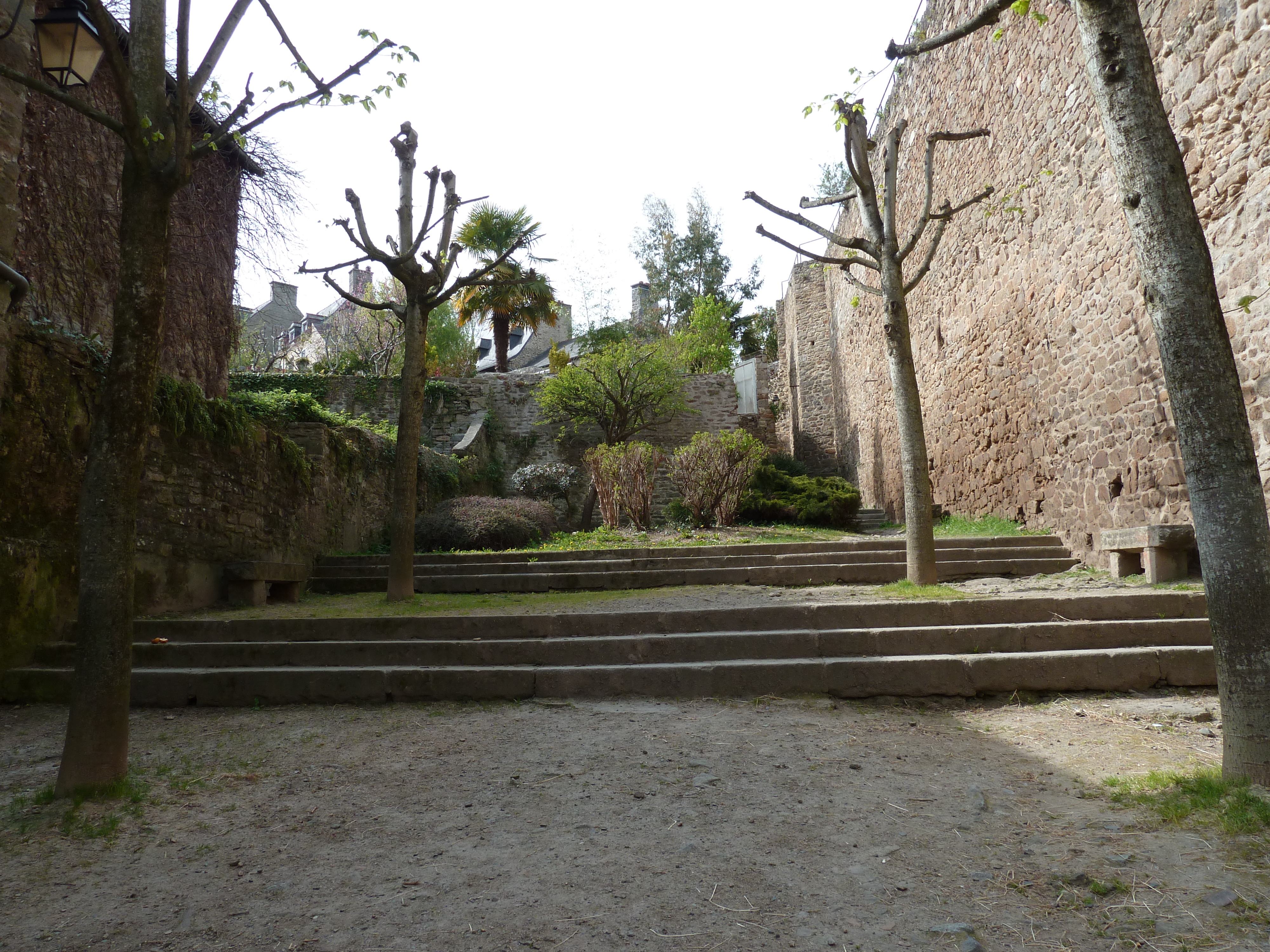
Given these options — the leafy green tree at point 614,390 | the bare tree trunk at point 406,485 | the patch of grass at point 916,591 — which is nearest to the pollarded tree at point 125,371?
the bare tree trunk at point 406,485

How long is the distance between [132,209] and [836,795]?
3.59 m

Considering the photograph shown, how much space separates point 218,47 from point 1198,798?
4712 mm

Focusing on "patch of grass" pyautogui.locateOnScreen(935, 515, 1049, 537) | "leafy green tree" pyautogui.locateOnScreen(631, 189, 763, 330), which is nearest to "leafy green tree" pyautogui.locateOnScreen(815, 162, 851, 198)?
"leafy green tree" pyautogui.locateOnScreen(631, 189, 763, 330)

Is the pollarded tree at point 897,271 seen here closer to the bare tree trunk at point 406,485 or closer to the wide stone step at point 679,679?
the wide stone step at point 679,679

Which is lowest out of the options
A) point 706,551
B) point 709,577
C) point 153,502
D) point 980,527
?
point 709,577

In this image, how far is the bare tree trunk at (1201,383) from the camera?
2615 millimetres

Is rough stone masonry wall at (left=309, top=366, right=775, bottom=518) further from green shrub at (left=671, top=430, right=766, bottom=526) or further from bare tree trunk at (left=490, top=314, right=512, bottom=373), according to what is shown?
green shrub at (left=671, top=430, right=766, bottom=526)

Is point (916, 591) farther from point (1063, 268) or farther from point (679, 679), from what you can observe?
point (1063, 268)

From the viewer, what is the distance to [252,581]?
6910mm

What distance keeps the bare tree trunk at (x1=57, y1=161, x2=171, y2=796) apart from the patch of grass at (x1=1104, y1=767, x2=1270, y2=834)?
372 centimetres

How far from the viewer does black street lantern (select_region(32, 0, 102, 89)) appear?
330 centimetres

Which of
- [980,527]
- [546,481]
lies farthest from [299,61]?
[546,481]

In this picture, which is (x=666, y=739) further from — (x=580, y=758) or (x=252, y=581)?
(x=252, y=581)

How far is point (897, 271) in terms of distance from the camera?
22.0 ft
